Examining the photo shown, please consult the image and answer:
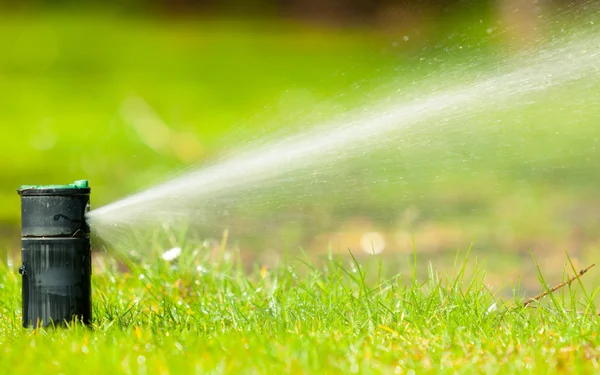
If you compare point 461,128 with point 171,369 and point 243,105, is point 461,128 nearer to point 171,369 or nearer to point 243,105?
point 243,105

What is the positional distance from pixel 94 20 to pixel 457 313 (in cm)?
1261

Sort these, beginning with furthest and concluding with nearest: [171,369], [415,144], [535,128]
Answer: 1. [535,128]
2. [415,144]
3. [171,369]

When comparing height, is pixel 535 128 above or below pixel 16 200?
above

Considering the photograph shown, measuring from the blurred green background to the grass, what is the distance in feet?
2.76

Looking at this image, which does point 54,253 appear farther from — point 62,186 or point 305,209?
point 305,209

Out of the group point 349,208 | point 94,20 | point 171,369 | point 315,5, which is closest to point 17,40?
point 94,20

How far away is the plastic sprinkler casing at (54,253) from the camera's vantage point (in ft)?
9.76

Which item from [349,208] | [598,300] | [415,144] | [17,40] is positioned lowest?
[598,300]

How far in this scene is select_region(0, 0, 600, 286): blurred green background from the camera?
5.54m

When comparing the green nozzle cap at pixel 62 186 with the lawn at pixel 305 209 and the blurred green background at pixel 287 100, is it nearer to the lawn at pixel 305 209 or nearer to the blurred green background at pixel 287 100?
the lawn at pixel 305 209

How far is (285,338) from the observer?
283 centimetres

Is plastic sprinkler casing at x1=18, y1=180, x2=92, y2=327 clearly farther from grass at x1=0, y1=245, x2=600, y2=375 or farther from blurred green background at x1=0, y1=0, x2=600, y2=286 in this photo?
blurred green background at x1=0, y1=0, x2=600, y2=286

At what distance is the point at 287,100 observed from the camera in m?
9.72

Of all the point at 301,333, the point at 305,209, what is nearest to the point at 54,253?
the point at 301,333
